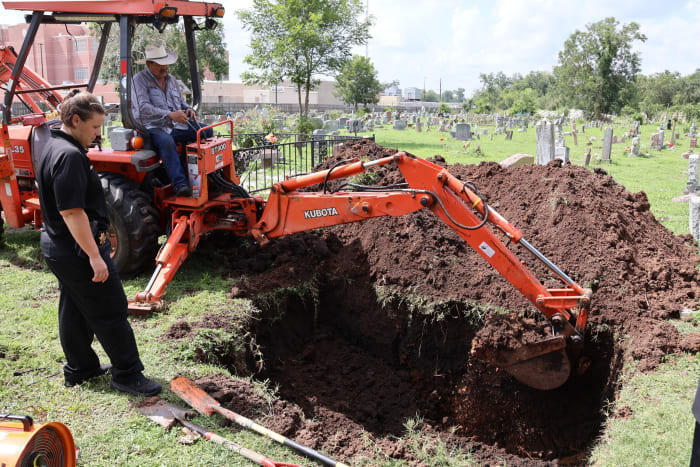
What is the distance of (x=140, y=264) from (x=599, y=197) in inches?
214

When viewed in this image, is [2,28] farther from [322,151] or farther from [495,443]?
[495,443]

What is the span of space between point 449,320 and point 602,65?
41069mm

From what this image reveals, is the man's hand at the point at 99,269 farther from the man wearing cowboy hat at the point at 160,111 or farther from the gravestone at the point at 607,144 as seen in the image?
the gravestone at the point at 607,144

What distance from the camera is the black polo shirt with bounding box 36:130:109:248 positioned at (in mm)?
3262

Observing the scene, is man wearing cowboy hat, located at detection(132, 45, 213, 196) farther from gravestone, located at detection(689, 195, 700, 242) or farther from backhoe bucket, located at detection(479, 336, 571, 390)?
gravestone, located at detection(689, 195, 700, 242)

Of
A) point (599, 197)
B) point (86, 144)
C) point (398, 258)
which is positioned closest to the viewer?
point (86, 144)

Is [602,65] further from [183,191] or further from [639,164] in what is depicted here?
[183,191]

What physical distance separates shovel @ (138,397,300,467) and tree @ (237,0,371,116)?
19.3 meters

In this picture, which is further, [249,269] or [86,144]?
[249,269]

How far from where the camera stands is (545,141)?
37.8 ft

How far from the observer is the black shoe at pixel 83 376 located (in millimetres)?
3887

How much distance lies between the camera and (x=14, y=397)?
3.73 metres

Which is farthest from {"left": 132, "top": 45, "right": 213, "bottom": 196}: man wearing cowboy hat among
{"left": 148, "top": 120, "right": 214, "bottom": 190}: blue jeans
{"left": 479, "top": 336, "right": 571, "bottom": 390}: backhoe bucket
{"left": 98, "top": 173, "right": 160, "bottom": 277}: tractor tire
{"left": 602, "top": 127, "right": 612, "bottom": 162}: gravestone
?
{"left": 602, "top": 127, "right": 612, "bottom": 162}: gravestone

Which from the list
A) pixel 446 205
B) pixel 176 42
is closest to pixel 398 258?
pixel 446 205
